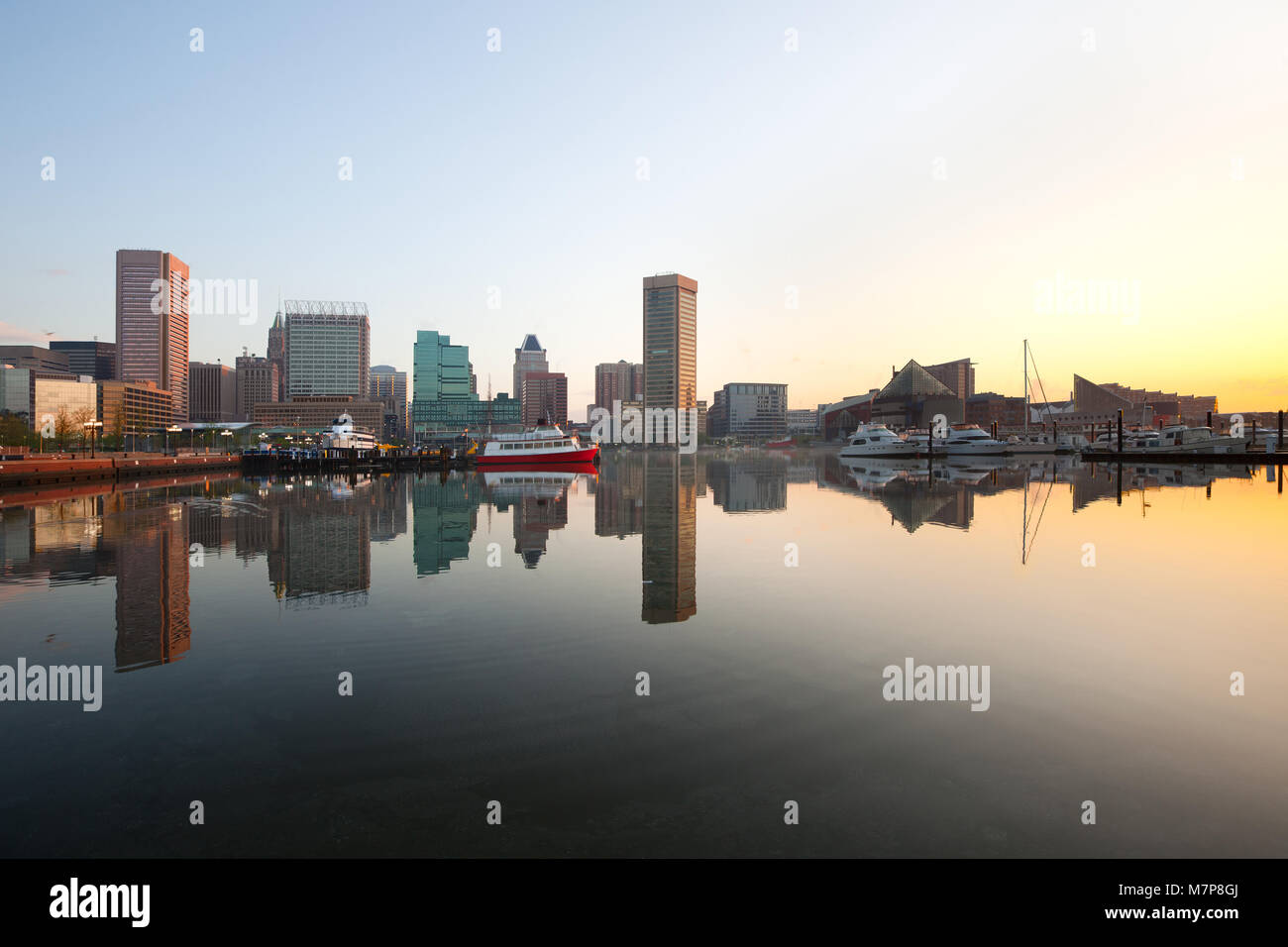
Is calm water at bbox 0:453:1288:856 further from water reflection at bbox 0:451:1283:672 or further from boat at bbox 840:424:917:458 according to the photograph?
boat at bbox 840:424:917:458

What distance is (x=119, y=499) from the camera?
144 ft

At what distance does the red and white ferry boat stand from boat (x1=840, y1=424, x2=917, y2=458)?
1812 inches

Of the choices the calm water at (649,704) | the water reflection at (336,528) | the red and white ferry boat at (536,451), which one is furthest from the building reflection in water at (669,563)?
the red and white ferry boat at (536,451)

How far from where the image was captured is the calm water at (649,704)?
20.0ft

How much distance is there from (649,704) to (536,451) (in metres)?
98.9

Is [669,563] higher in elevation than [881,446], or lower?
lower

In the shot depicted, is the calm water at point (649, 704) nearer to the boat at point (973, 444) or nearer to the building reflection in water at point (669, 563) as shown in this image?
the building reflection in water at point (669, 563)

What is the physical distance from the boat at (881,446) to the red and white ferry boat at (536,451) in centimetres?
4604

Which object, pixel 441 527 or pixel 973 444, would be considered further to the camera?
pixel 973 444

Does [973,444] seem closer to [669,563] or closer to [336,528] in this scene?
[669,563]

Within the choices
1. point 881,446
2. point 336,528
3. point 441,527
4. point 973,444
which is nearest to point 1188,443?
point 973,444

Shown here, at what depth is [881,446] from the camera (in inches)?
4272
